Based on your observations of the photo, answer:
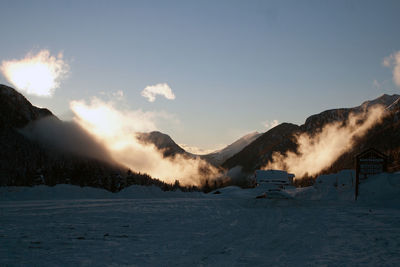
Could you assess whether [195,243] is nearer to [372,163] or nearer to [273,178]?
[372,163]

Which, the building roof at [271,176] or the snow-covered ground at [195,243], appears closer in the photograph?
the snow-covered ground at [195,243]

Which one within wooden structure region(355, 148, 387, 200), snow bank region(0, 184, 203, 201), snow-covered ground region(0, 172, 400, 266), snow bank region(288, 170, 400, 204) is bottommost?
snow bank region(0, 184, 203, 201)

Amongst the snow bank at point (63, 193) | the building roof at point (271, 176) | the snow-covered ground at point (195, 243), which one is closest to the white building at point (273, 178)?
the building roof at point (271, 176)

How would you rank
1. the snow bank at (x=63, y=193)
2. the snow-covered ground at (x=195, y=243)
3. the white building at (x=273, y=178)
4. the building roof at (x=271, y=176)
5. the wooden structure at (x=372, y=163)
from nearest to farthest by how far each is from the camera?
the snow-covered ground at (x=195, y=243), the wooden structure at (x=372, y=163), the snow bank at (x=63, y=193), the white building at (x=273, y=178), the building roof at (x=271, y=176)

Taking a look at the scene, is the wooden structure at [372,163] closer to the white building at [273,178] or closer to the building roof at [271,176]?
the white building at [273,178]

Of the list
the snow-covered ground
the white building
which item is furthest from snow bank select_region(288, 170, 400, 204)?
the white building

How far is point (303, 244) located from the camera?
36.8ft

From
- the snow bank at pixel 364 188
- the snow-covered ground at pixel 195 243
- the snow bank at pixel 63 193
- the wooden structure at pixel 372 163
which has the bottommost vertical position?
the snow bank at pixel 63 193

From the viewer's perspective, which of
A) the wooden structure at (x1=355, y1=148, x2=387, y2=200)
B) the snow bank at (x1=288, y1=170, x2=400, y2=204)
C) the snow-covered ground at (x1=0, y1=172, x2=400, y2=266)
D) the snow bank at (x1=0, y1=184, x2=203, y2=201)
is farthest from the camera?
the snow bank at (x1=0, y1=184, x2=203, y2=201)

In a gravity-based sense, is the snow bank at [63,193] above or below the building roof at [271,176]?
below

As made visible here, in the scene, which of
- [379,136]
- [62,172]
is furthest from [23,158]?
[379,136]

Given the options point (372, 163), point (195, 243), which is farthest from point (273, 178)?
point (195, 243)

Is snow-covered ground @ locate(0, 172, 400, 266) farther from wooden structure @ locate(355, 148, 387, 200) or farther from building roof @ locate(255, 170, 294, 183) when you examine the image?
building roof @ locate(255, 170, 294, 183)

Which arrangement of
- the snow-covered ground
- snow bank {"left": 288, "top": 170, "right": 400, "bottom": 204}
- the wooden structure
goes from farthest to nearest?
the wooden structure
snow bank {"left": 288, "top": 170, "right": 400, "bottom": 204}
the snow-covered ground
